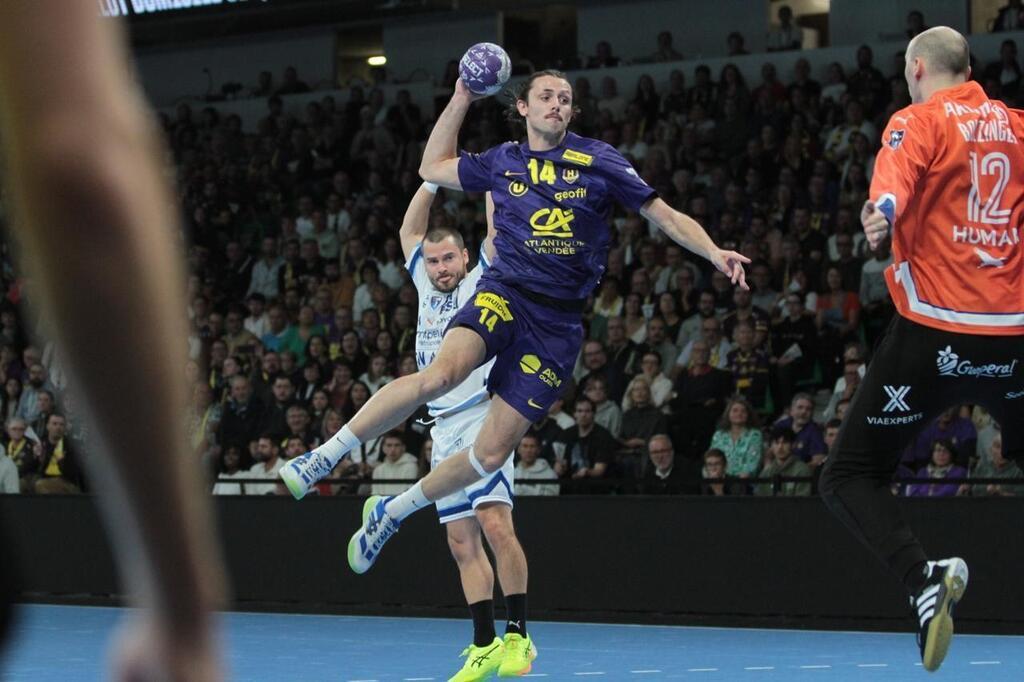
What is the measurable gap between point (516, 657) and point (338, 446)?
4.62 ft

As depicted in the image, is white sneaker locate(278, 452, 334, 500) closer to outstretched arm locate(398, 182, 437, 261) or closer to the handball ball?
outstretched arm locate(398, 182, 437, 261)

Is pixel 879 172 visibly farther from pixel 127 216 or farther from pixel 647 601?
pixel 647 601

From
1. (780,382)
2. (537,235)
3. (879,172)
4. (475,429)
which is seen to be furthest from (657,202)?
(780,382)

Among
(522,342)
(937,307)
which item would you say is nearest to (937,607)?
(937,307)

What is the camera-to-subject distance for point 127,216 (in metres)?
0.79

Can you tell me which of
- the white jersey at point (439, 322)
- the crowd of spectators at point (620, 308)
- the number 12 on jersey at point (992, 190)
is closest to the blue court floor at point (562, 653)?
the crowd of spectators at point (620, 308)

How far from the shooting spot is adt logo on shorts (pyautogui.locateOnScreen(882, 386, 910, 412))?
4934 millimetres

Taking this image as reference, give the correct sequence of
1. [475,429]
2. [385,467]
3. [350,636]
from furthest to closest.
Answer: [385,467], [350,636], [475,429]

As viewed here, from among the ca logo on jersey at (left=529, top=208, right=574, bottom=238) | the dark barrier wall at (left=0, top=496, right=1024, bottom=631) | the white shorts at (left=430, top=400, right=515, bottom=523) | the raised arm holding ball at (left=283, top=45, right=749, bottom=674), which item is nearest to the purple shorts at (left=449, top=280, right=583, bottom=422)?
the raised arm holding ball at (left=283, top=45, right=749, bottom=674)

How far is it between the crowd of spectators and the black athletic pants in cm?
519

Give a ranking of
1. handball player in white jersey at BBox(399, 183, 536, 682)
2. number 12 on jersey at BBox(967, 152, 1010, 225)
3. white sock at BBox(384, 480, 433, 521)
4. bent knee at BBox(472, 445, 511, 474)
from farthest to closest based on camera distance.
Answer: handball player in white jersey at BBox(399, 183, 536, 682) → white sock at BBox(384, 480, 433, 521) → bent knee at BBox(472, 445, 511, 474) → number 12 on jersey at BBox(967, 152, 1010, 225)

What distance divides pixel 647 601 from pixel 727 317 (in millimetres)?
3092

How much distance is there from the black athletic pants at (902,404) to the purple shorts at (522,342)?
6.56ft

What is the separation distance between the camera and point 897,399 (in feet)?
16.2
